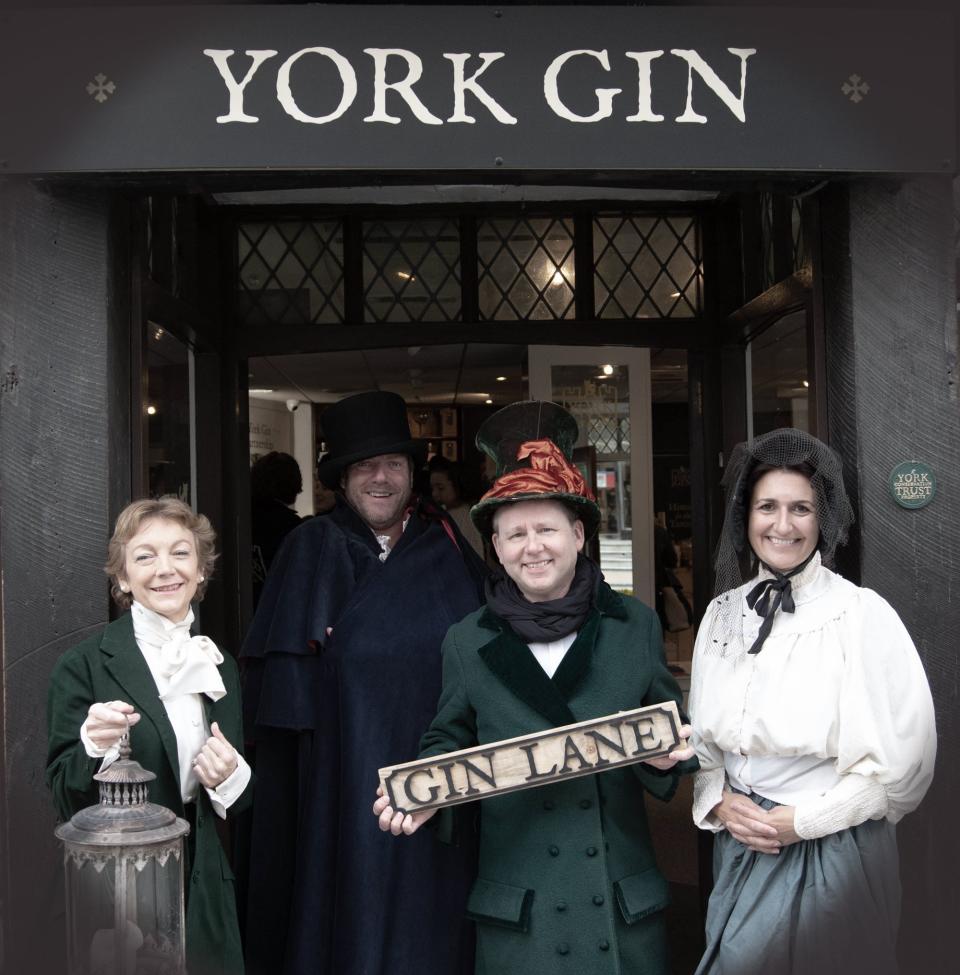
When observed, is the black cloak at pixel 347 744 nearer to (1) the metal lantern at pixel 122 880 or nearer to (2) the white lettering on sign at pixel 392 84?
(1) the metal lantern at pixel 122 880

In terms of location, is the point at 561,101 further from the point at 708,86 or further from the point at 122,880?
the point at 122,880

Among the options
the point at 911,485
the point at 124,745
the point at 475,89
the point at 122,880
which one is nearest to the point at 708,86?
the point at 475,89

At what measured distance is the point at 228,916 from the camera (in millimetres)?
2582

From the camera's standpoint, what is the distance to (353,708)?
126 inches

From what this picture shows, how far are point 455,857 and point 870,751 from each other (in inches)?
49.6

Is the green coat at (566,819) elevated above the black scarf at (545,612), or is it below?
below

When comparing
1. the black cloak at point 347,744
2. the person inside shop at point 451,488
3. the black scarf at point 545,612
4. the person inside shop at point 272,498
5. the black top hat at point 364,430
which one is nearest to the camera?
the black scarf at point 545,612

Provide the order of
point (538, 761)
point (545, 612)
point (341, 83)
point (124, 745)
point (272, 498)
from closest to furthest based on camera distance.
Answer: point (124, 745) → point (538, 761) → point (545, 612) → point (341, 83) → point (272, 498)

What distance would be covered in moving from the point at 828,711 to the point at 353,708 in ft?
4.42

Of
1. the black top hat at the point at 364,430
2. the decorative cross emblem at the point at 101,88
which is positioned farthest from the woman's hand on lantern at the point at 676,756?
the decorative cross emblem at the point at 101,88

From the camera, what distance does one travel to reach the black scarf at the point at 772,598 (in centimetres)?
254

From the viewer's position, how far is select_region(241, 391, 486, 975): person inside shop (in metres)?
3.13

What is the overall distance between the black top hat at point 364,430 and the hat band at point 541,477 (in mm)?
648

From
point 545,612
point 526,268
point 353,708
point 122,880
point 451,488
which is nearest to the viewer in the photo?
point 122,880
